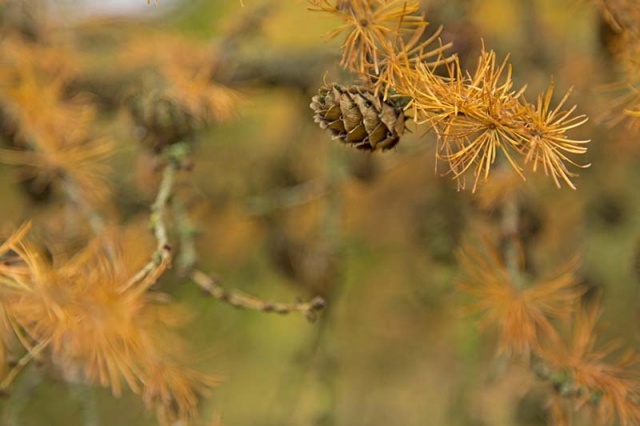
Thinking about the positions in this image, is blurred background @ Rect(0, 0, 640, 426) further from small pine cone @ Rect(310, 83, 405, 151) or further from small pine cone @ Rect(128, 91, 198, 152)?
small pine cone @ Rect(310, 83, 405, 151)

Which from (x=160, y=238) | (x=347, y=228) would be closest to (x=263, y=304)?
(x=160, y=238)

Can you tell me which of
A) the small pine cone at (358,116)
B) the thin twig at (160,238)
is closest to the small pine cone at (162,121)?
the thin twig at (160,238)

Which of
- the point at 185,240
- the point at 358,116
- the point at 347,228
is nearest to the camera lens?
the point at 358,116

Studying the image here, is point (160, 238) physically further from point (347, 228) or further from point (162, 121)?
point (347, 228)

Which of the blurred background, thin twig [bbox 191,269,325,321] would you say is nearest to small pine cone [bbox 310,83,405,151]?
thin twig [bbox 191,269,325,321]

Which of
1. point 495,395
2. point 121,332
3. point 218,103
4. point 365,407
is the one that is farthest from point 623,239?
point 121,332

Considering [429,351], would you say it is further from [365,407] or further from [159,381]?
[159,381]

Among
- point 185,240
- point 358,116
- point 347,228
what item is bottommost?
point 347,228
